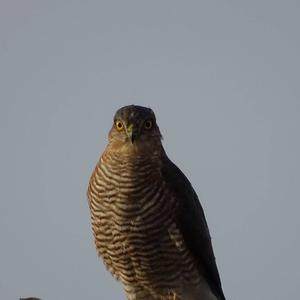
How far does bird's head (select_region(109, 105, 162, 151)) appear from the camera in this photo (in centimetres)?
898

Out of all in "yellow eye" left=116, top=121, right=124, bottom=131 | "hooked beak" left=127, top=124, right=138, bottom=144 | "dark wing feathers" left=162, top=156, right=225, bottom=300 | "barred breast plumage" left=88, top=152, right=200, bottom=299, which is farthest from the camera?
"dark wing feathers" left=162, top=156, right=225, bottom=300

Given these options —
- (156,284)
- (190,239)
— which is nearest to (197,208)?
(190,239)

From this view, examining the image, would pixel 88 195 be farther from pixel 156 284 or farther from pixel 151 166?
pixel 156 284

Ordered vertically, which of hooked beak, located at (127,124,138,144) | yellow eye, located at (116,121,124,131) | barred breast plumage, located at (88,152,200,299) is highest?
yellow eye, located at (116,121,124,131)

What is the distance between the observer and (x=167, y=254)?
9023 mm

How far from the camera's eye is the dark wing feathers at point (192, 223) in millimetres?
9281

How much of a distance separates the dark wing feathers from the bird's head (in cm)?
51

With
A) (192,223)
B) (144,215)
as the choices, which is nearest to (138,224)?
(144,215)

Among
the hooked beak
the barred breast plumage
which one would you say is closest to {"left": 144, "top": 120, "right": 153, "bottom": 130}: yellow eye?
the hooked beak

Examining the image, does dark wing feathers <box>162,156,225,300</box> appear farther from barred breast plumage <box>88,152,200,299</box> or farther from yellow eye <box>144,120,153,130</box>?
yellow eye <box>144,120,153,130</box>

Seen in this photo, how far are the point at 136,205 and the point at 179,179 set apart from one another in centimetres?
96

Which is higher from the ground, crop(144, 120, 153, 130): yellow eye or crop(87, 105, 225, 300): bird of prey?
crop(144, 120, 153, 130): yellow eye

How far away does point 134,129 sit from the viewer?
8984 millimetres

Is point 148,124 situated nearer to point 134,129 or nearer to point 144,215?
point 134,129
